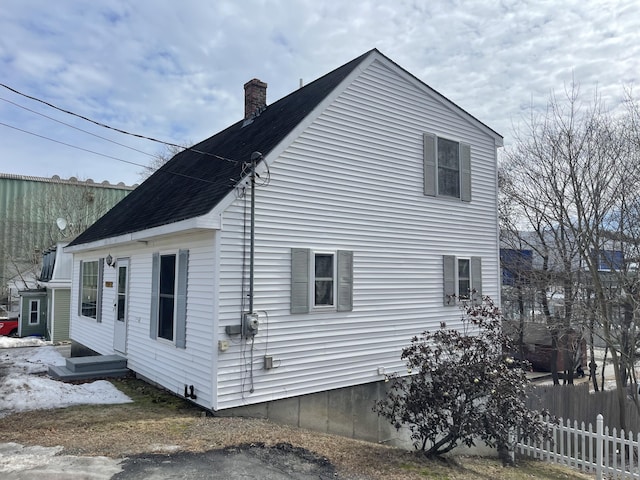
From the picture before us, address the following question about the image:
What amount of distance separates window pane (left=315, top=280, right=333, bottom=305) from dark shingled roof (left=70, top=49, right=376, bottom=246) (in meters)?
2.44

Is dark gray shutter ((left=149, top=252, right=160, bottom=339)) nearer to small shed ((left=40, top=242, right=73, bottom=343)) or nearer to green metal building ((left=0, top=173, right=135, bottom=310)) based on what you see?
small shed ((left=40, top=242, right=73, bottom=343))

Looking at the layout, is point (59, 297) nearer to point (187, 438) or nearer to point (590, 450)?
point (187, 438)

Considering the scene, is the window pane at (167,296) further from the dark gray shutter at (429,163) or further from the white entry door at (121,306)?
the dark gray shutter at (429,163)

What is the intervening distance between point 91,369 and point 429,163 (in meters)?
8.63

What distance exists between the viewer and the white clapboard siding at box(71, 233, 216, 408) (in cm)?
733

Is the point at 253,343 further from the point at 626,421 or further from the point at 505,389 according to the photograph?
the point at 626,421

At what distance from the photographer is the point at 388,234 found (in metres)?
9.66

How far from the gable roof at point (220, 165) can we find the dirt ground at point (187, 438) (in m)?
3.15

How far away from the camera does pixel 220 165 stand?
945 cm

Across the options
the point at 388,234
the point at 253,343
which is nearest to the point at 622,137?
the point at 388,234

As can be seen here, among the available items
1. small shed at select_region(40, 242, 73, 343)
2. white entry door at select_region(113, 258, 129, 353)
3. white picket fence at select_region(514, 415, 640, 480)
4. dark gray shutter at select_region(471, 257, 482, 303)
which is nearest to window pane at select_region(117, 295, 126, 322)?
white entry door at select_region(113, 258, 129, 353)

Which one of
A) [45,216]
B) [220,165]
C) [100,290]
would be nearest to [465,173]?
[220,165]

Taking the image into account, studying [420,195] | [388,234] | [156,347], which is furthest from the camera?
[420,195]

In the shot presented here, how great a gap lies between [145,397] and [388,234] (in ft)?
18.3
